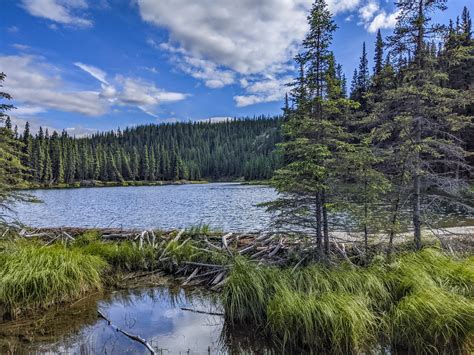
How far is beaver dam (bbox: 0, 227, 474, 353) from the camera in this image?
4965 millimetres

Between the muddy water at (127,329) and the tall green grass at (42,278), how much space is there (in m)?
0.34

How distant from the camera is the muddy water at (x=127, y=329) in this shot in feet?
17.7

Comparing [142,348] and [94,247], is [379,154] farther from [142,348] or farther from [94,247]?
[94,247]

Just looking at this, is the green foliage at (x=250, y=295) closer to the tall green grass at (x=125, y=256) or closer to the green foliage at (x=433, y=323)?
the green foliage at (x=433, y=323)

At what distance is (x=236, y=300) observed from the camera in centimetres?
629

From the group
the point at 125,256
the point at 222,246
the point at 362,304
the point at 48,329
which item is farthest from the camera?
the point at 222,246

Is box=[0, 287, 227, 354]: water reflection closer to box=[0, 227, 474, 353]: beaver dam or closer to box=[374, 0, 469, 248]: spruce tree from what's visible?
box=[0, 227, 474, 353]: beaver dam

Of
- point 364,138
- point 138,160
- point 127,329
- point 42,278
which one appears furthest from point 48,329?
point 138,160

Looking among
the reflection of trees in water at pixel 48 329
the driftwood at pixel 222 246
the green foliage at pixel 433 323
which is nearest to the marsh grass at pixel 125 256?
the driftwood at pixel 222 246

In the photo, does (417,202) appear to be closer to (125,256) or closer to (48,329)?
(125,256)

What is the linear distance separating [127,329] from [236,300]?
2226 mm

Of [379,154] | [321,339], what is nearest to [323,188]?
[379,154]

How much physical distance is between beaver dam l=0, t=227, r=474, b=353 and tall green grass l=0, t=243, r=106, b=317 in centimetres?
2

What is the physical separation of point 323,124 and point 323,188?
1576 mm
